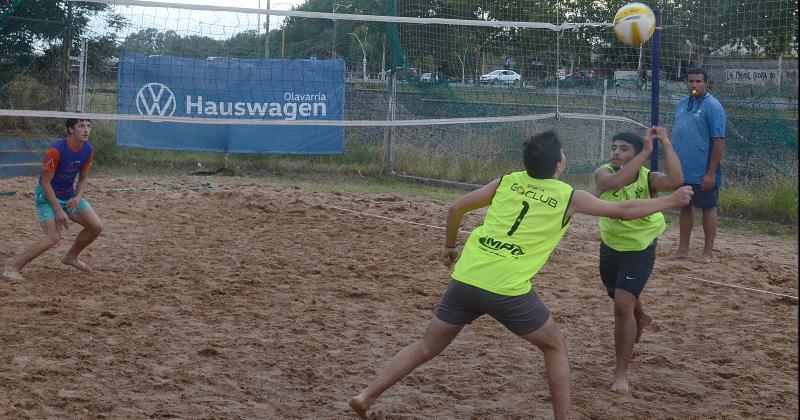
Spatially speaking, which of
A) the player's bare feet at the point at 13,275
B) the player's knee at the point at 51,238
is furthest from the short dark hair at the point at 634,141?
the player's bare feet at the point at 13,275

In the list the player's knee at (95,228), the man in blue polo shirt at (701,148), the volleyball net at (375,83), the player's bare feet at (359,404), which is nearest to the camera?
the player's bare feet at (359,404)

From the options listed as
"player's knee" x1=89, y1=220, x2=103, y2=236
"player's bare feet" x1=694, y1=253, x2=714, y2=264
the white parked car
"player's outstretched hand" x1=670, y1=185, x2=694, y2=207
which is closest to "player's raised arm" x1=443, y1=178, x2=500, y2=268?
"player's outstretched hand" x1=670, y1=185, x2=694, y2=207

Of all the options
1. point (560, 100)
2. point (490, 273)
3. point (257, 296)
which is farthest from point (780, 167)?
point (490, 273)

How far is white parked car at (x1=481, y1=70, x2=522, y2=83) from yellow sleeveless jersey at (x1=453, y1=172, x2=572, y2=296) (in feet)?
29.2

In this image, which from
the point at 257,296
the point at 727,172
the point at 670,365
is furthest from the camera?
the point at 727,172

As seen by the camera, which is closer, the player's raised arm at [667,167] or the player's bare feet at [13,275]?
the player's raised arm at [667,167]

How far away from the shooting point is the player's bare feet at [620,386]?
4930mm

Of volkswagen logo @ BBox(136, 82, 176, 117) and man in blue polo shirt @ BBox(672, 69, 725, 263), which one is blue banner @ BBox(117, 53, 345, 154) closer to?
volkswagen logo @ BBox(136, 82, 176, 117)

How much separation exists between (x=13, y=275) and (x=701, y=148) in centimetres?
616

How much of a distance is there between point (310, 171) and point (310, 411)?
33.0 feet

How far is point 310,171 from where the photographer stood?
14.4 meters

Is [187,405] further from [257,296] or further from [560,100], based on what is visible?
[560,100]

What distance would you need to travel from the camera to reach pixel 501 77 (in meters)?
13.0

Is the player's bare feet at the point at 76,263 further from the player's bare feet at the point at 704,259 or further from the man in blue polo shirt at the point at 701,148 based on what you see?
the player's bare feet at the point at 704,259
